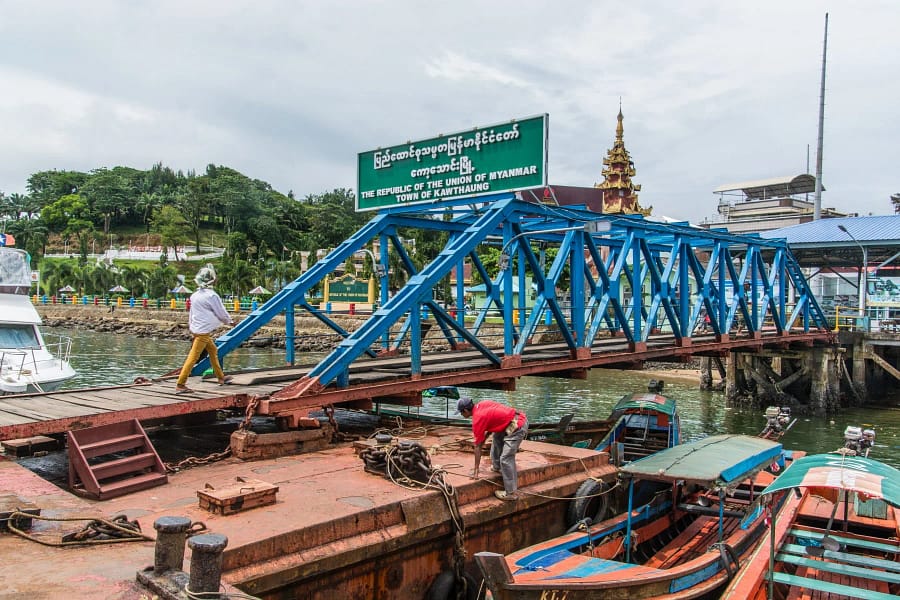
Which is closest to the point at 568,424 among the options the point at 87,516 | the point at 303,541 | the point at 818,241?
the point at 303,541

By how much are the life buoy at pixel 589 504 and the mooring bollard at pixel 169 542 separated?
20.1 feet

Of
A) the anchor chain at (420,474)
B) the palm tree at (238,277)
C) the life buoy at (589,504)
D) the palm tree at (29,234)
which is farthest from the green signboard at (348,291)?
the palm tree at (29,234)

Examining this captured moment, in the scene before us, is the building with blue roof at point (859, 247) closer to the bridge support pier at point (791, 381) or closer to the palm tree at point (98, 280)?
the bridge support pier at point (791, 381)

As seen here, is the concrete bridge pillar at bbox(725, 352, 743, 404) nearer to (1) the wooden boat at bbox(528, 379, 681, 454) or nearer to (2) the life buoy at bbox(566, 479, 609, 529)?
(1) the wooden boat at bbox(528, 379, 681, 454)

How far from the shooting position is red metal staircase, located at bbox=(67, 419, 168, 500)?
25.6ft

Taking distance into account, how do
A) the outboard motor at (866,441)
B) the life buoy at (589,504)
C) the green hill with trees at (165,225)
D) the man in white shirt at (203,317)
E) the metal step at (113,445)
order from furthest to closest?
1. the green hill with trees at (165,225)
2. the outboard motor at (866,441)
3. the man in white shirt at (203,317)
4. the life buoy at (589,504)
5. the metal step at (113,445)

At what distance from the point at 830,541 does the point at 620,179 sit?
54322 millimetres

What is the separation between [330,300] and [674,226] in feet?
143

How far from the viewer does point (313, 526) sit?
22.3 feet

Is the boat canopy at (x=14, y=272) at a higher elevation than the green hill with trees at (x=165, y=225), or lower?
lower

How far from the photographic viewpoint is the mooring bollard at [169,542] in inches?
203

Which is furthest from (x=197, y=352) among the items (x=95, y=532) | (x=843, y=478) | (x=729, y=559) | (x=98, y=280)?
(x=98, y=280)

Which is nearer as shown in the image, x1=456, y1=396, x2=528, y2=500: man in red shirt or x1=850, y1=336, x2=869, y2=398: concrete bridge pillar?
x1=456, y1=396, x2=528, y2=500: man in red shirt

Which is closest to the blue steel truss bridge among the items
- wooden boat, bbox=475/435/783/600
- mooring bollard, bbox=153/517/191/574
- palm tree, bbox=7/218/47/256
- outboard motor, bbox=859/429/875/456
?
wooden boat, bbox=475/435/783/600
